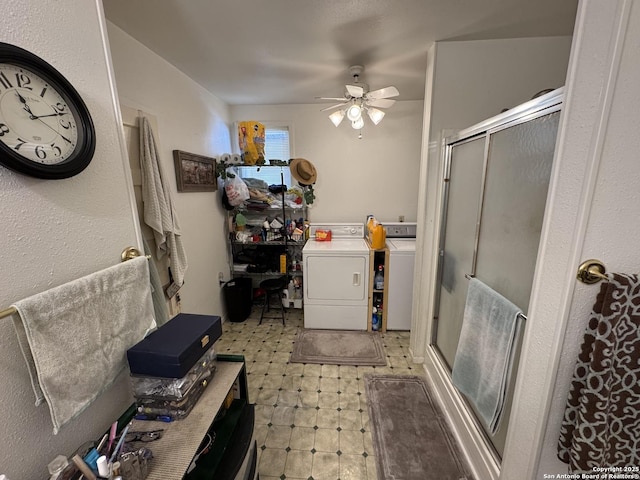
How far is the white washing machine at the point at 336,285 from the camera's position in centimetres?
264

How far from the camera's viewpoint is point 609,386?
0.78 meters

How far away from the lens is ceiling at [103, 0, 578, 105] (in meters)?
1.39

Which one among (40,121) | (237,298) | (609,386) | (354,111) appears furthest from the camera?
(237,298)

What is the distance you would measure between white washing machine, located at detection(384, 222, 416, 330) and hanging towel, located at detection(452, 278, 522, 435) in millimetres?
1159

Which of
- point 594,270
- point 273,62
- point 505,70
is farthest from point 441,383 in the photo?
point 273,62

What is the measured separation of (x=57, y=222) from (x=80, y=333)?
1.02 ft

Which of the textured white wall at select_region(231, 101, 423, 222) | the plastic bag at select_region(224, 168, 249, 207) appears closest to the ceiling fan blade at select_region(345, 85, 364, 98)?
the textured white wall at select_region(231, 101, 423, 222)

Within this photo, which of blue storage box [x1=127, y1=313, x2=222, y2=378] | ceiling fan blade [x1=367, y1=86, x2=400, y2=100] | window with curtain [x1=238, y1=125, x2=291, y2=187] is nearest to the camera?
blue storage box [x1=127, y1=313, x2=222, y2=378]

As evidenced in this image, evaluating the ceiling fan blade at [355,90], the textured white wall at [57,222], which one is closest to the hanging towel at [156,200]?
the textured white wall at [57,222]

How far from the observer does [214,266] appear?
2.77 m

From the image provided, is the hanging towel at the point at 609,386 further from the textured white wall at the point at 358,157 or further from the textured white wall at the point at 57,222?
the textured white wall at the point at 358,157

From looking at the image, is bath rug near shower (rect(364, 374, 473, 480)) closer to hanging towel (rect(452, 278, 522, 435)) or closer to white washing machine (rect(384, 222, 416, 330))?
hanging towel (rect(452, 278, 522, 435))

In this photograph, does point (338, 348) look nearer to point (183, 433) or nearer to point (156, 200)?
point (183, 433)

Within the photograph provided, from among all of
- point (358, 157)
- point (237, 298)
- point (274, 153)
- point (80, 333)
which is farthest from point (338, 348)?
point (274, 153)
